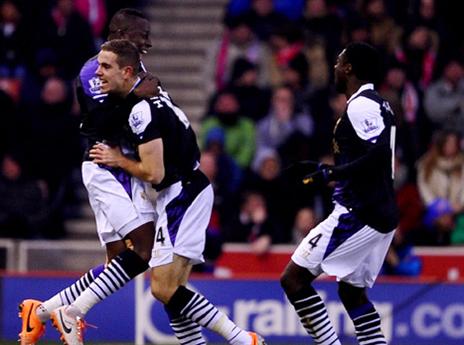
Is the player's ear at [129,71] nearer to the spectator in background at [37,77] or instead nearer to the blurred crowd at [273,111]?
the blurred crowd at [273,111]

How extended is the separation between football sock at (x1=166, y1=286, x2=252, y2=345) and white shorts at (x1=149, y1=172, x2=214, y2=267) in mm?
263

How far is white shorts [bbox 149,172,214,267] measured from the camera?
36.0ft

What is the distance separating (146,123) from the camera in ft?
35.7

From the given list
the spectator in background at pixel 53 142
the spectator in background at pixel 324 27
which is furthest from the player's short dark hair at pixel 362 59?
the spectator in background at pixel 53 142

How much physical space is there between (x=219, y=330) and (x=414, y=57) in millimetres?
8149

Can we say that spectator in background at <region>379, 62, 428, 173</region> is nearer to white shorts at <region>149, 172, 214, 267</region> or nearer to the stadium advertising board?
the stadium advertising board

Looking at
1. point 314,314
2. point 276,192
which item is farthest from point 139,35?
point 276,192

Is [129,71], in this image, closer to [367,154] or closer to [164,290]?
[164,290]

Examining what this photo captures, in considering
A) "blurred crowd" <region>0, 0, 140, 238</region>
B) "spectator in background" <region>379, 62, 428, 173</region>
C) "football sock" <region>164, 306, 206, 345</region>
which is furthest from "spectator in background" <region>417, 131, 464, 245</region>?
"football sock" <region>164, 306, 206, 345</region>

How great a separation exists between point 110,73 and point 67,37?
8.44 metres

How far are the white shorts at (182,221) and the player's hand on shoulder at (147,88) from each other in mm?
663

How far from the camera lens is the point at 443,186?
17.2 metres

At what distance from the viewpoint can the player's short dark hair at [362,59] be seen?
11.1 metres

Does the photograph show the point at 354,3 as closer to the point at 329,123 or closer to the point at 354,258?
the point at 329,123
